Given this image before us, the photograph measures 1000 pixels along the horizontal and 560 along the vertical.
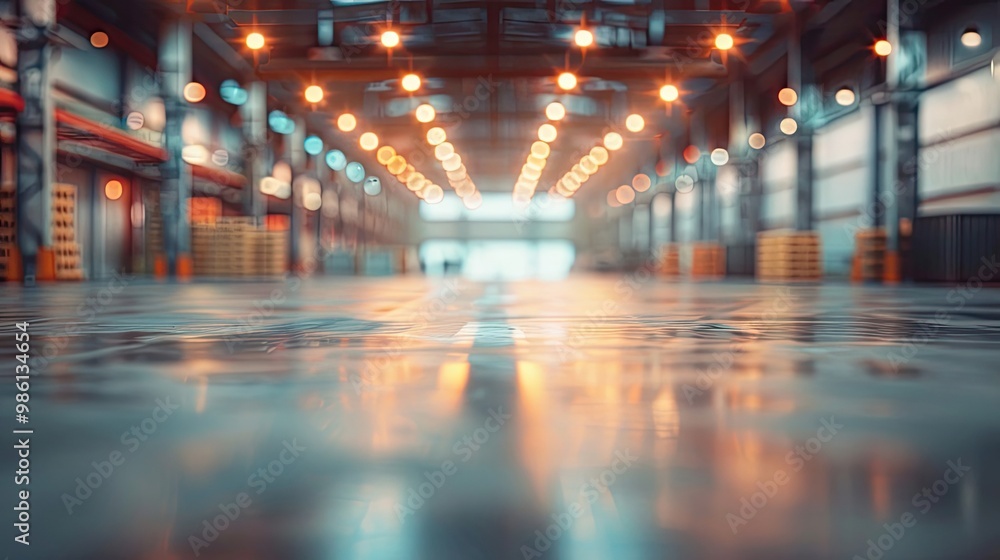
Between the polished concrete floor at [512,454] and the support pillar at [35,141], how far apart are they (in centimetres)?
1534

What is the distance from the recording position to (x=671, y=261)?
110 ft

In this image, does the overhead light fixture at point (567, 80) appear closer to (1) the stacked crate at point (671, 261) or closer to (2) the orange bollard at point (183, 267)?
(2) the orange bollard at point (183, 267)

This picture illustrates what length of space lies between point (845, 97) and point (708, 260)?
27.4ft

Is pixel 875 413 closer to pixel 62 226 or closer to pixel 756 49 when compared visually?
pixel 62 226

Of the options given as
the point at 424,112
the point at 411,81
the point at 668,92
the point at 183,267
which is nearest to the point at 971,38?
the point at 668,92

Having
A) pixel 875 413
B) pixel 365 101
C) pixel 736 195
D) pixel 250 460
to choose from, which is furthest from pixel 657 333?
pixel 736 195

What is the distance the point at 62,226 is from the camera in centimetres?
1838

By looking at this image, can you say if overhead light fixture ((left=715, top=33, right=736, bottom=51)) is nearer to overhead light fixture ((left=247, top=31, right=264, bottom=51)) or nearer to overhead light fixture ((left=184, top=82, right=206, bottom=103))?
overhead light fixture ((left=247, top=31, right=264, bottom=51))

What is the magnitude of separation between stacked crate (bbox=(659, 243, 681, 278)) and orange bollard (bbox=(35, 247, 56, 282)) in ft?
71.1

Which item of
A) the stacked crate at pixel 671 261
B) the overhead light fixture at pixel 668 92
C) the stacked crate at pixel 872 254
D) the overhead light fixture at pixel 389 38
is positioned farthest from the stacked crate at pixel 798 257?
the overhead light fixture at pixel 389 38

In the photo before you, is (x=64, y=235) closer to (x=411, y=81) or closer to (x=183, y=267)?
(x=183, y=267)

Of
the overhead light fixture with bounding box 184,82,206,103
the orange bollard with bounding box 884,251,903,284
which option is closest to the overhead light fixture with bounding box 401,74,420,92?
the overhead light fixture with bounding box 184,82,206,103

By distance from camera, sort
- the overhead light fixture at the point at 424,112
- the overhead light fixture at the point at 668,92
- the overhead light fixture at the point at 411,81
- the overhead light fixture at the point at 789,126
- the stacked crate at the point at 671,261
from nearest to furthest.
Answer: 1. the overhead light fixture at the point at 411,81
2. the overhead light fixture at the point at 668,92
3. the overhead light fixture at the point at 424,112
4. the overhead light fixture at the point at 789,126
5. the stacked crate at the point at 671,261

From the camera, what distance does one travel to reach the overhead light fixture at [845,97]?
73.6 feet
